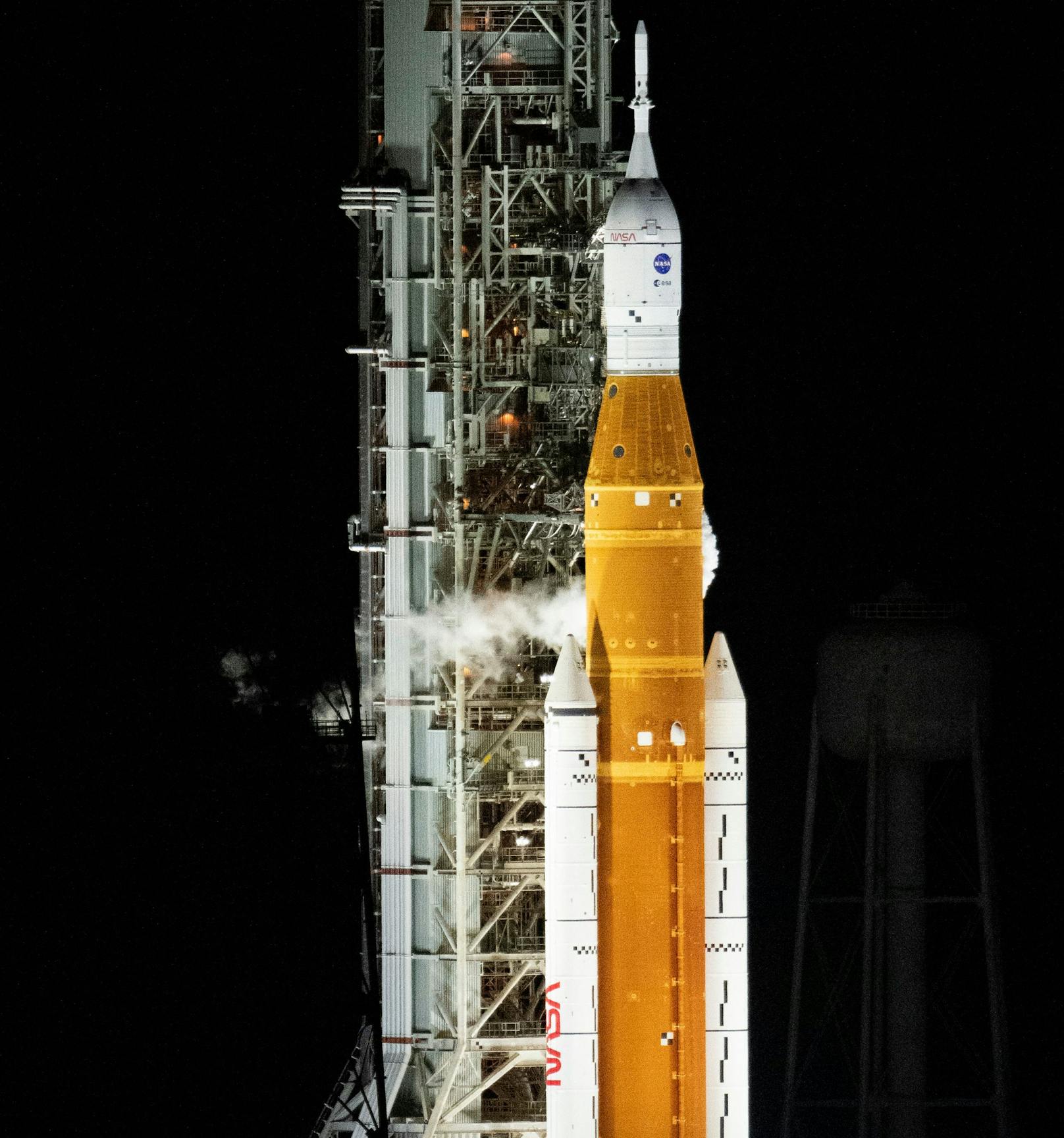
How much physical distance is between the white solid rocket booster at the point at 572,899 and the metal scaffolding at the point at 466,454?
3834mm

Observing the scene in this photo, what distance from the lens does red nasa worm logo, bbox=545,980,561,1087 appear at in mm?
27109

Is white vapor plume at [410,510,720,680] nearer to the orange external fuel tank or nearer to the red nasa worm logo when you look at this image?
the orange external fuel tank

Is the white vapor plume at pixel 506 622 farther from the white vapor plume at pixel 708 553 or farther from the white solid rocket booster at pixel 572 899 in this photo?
the white solid rocket booster at pixel 572 899

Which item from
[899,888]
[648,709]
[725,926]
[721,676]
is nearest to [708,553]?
[721,676]

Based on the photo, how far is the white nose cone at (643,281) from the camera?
27.3 m

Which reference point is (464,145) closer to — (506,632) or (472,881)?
(506,632)

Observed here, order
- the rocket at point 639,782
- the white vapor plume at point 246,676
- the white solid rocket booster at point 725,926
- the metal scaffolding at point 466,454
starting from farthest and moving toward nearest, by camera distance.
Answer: the white vapor plume at point 246,676
the metal scaffolding at point 466,454
the white solid rocket booster at point 725,926
the rocket at point 639,782

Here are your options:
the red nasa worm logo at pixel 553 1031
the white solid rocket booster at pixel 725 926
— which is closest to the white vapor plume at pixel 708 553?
the white solid rocket booster at pixel 725 926

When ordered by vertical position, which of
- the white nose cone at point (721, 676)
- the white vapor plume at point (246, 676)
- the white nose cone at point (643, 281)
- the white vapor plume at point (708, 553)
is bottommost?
the white vapor plume at point (246, 676)

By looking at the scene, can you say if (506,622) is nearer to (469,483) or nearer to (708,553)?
(469,483)

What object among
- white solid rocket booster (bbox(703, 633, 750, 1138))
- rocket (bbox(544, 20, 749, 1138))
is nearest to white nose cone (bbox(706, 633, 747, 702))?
white solid rocket booster (bbox(703, 633, 750, 1138))

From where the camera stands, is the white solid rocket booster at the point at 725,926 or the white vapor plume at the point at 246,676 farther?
the white vapor plume at the point at 246,676

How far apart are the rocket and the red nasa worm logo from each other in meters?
0.02

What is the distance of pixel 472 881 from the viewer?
1232 inches
